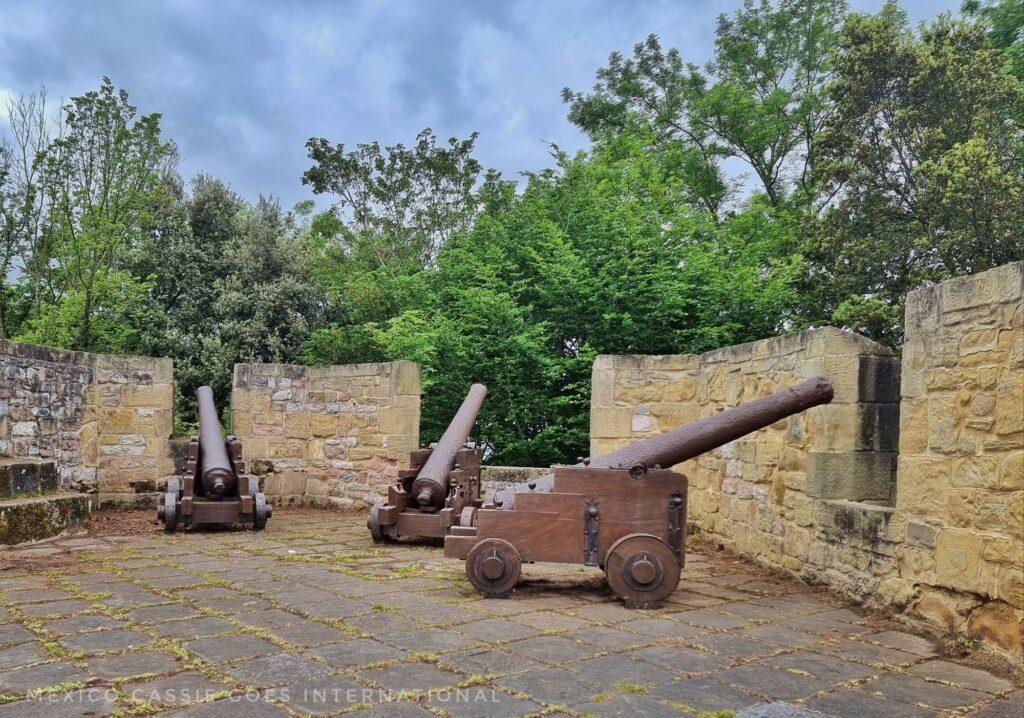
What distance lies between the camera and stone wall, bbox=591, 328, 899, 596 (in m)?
4.51

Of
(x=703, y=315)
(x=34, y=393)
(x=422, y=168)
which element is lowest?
(x=34, y=393)

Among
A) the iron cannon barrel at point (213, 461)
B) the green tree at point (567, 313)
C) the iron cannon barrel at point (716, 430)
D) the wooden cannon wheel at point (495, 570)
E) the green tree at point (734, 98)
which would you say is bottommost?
the wooden cannon wheel at point (495, 570)

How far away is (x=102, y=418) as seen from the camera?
8.07 metres

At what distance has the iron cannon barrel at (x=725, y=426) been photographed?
439 cm

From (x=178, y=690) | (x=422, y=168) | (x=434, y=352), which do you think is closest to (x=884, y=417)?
(x=178, y=690)

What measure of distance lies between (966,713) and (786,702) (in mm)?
623

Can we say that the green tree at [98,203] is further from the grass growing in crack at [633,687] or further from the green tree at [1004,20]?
the green tree at [1004,20]

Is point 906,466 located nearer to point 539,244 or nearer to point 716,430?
point 716,430

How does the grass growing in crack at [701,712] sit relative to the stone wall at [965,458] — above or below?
below

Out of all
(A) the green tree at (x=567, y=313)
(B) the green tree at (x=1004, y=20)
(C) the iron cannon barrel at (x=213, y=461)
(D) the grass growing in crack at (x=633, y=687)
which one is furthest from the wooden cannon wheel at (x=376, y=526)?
(B) the green tree at (x=1004, y=20)

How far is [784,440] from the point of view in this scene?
5.33 meters

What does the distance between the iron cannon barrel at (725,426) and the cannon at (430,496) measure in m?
1.98

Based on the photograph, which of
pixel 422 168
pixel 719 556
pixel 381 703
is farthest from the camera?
pixel 422 168

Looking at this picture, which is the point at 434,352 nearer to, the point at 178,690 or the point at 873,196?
the point at 178,690
